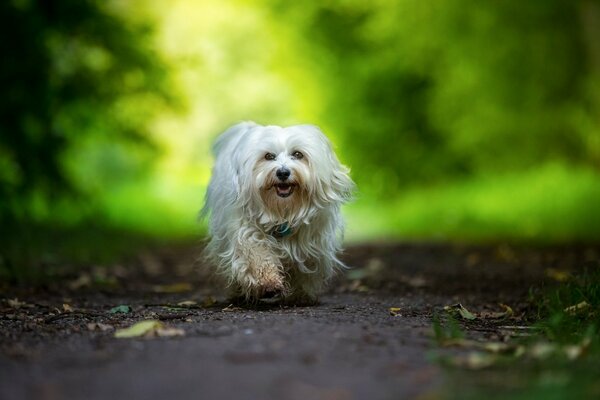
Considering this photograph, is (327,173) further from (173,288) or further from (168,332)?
(173,288)

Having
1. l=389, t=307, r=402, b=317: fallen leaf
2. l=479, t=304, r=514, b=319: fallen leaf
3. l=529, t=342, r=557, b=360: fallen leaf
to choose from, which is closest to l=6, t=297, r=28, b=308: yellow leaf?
A: l=389, t=307, r=402, b=317: fallen leaf

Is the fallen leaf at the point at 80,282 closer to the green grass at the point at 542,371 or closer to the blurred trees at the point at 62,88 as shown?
the blurred trees at the point at 62,88

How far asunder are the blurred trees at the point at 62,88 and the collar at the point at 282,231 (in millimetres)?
5496

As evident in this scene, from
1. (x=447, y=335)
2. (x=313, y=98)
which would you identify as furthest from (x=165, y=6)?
(x=447, y=335)

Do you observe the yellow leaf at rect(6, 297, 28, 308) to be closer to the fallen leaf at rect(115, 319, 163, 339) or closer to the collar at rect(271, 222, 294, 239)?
the collar at rect(271, 222, 294, 239)

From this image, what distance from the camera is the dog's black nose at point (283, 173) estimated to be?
6.07 m

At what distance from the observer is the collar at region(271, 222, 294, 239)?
6.37 metres

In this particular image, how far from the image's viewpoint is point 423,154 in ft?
86.1

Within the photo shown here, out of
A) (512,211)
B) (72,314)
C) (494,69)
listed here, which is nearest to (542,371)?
(72,314)

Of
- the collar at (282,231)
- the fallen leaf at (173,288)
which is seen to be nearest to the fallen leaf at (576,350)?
the collar at (282,231)

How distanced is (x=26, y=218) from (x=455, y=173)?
14833 mm

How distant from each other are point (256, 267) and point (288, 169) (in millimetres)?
670

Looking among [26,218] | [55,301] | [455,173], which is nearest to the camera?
[55,301]

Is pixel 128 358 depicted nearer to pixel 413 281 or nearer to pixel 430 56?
pixel 413 281
